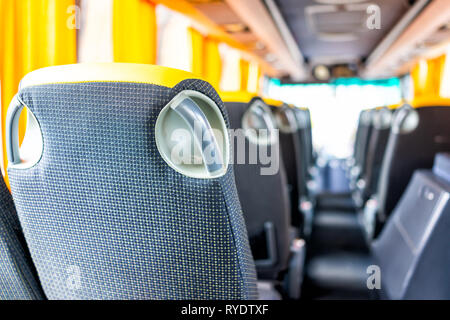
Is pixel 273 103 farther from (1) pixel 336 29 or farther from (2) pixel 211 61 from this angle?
(1) pixel 336 29

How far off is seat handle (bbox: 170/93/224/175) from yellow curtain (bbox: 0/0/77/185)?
1.47 meters

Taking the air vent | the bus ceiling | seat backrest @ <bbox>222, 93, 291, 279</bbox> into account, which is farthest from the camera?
the air vent

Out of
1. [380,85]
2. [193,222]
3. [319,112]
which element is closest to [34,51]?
[193,222]

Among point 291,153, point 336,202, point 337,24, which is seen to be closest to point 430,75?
point 337,24

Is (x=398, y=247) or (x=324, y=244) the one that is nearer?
(x=398, y=247)

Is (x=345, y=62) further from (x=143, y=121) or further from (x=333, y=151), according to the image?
(x=143, y=121)

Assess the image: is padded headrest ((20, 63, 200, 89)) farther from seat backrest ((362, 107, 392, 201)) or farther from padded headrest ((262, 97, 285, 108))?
seat backrest ((362, 107, 392, 201))

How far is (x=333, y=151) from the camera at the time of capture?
342 inches

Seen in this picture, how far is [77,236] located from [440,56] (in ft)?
28.1

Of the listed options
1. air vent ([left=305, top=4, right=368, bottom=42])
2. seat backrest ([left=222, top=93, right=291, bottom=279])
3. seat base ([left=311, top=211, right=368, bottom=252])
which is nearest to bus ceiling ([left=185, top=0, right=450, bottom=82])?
air vent ([left=305, top=4, right=368, bottom=42])

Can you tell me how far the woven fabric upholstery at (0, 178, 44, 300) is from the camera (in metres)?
0.85

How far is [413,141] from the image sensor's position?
2.56 meters

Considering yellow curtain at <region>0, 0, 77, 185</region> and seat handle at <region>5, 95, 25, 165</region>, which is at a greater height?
yellow curtain at <region>0, 0, 77, 185</region>

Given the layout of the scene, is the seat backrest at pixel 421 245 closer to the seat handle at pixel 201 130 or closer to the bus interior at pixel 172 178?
the bus interior at pixel 172 178
